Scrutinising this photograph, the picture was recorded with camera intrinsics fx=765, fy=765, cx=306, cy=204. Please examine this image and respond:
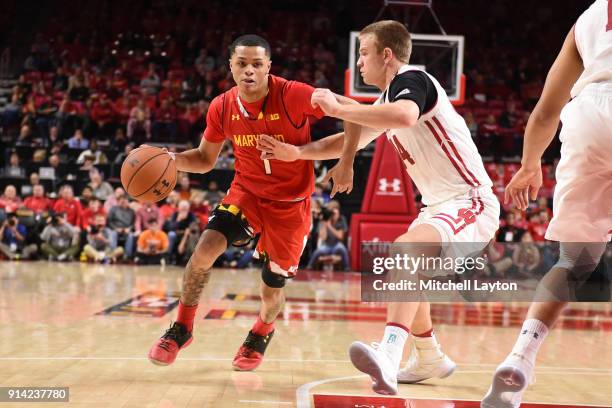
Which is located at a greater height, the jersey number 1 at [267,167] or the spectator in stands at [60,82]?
the spectator in stands at [60,82]

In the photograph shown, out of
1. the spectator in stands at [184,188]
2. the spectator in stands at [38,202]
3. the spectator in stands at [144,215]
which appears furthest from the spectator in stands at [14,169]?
the spectator in stands at [184,188]

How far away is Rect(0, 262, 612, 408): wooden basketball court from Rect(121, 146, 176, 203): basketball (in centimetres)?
107

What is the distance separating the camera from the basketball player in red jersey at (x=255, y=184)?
4.67 m

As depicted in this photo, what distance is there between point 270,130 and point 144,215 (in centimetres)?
876

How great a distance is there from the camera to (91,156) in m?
14.6

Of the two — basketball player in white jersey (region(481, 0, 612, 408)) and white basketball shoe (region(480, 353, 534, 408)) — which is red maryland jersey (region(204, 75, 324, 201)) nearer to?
basketball player in white jersey (region(481, 0, 612, 408))

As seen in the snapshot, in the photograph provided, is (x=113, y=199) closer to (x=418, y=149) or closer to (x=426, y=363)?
(x=426, y=363)

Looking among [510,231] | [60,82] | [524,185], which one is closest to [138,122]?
[60,82]

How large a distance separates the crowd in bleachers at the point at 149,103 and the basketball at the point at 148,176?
320 inches

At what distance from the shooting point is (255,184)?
4898 millimetres

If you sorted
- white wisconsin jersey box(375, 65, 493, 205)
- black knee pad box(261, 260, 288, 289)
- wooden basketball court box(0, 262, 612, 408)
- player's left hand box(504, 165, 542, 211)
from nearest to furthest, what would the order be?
player's left hand box(504, 165, 542, 211) < white wisconsin jersey box(375, 65, 493, 205) < wooden basketball court box(0, 262, 612, 408) < black knee pad box(261, 260, 288, 289)

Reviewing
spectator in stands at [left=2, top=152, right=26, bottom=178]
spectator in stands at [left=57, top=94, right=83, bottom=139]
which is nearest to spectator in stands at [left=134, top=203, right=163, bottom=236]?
spectator in stands at [left=2, top=152, right=26, bottom=178]

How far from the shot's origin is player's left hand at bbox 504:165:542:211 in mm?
3162

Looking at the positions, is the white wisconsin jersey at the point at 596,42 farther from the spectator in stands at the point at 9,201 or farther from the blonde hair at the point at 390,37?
the spectator in stands at the point at 9,201
